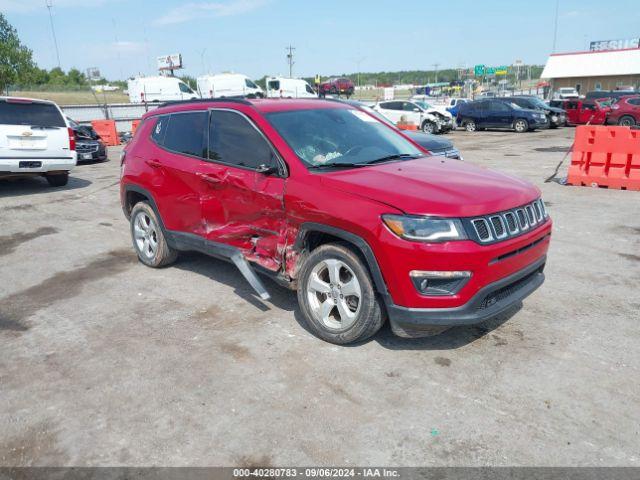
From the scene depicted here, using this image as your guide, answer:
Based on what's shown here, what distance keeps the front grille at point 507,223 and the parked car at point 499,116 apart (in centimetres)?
2288

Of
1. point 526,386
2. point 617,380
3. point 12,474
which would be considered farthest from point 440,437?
point 12,474

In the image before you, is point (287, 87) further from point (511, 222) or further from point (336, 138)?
point (511, 222)

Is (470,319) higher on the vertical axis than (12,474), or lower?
higher

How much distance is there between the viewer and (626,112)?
75.7ft

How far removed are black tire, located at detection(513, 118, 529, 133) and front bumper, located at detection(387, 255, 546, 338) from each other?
2349 cm

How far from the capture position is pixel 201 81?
1501 inches

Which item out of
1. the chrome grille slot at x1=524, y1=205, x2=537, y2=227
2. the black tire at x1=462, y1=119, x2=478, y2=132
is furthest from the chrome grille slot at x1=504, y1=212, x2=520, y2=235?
the black tire at x1=462, y1=119, x2=478, y2=132

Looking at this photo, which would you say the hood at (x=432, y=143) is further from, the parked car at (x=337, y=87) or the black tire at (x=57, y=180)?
the parked car at (x=337, y=87)

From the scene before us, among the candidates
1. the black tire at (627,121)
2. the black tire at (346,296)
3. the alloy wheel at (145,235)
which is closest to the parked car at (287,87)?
the black tire at (627,121)

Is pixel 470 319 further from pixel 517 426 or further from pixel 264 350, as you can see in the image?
pixel 264 350

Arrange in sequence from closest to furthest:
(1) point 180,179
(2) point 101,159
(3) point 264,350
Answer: (3) point 264,350 < (1) point 180,179 < (2) point 101,159

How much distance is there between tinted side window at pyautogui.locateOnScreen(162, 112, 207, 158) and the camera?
506 centimetres

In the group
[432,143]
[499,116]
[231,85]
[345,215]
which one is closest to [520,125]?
[499,116]

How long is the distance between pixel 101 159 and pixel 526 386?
1642 centimetres
